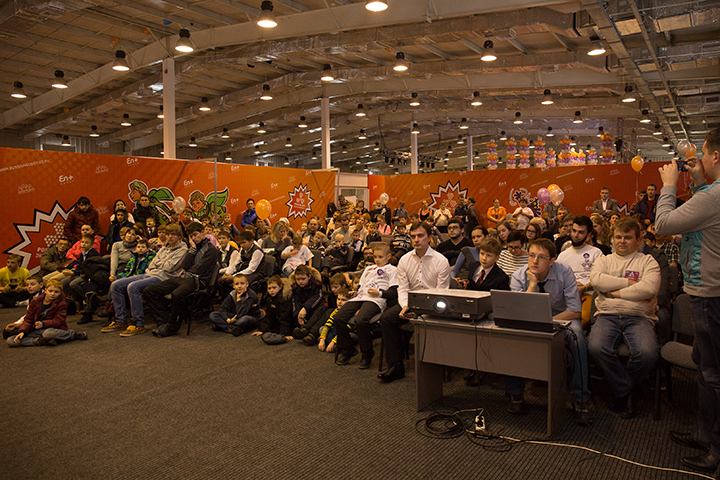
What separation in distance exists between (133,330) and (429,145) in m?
19.2

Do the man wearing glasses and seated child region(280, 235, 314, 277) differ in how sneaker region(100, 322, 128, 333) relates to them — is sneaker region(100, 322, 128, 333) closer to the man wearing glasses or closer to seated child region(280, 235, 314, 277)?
the man wearing glasses

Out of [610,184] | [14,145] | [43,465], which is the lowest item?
[43,465]

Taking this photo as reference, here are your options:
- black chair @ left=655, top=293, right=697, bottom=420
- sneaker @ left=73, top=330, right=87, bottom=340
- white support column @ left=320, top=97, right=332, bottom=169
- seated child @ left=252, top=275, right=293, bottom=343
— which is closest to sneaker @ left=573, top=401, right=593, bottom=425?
black chair @ left=655, top=293, right=697, bottom=420

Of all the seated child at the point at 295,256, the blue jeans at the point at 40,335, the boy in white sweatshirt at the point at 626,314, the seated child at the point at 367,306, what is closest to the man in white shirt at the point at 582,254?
the boy in white sweatshirt at the point at 626,314

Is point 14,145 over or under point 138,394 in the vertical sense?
over

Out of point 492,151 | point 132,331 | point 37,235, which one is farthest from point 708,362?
point 492,151

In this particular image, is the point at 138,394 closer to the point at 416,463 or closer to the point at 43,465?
the point at 43,465

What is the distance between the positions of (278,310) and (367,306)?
139cm

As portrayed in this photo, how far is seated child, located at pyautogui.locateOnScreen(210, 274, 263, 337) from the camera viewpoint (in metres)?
5.47

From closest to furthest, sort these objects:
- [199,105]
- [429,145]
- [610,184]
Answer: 1. [610,184]
2. [199,105]
3. [429,145]

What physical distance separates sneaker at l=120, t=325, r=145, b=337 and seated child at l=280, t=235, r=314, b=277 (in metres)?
1.84

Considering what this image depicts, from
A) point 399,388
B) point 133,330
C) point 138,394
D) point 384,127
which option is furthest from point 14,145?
point 399,388

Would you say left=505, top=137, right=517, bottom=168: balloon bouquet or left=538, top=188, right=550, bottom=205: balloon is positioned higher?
left=505, top=137, right=517, bottom=168: balloon bouquet

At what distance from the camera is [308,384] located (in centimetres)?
381
